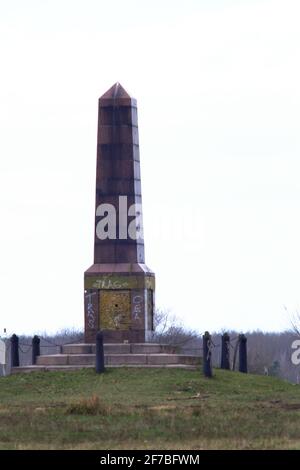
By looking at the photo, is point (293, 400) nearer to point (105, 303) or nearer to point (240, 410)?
point (240, 410)

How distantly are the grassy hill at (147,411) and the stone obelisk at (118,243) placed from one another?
3.39m

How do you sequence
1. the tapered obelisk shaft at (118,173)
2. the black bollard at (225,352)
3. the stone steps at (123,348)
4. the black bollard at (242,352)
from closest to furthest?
1. the stone steps at (123,348)
2. the black bollard at (242,352)
3. the black bollard at (225,352)
4. the tapered obelisk shaft at (118,173)

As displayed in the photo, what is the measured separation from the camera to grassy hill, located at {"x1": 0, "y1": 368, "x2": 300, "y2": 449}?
26.4 m

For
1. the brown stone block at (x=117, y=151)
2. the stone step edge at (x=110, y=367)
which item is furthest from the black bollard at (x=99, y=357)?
the brown stone block at (x=117, y=151)

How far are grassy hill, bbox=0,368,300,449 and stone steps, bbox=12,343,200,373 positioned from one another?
1.24 meters

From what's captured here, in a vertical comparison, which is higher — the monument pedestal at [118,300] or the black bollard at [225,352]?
the monument pedestal at [118,300]

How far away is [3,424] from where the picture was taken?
2922 cm

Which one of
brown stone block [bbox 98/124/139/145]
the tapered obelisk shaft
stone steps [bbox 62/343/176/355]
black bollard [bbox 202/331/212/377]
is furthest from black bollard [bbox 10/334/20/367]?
black bollard [bbox 202/331/212/377]

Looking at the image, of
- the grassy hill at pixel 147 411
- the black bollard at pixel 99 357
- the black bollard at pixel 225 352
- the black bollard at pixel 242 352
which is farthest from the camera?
the black bollard at pixel 225 352

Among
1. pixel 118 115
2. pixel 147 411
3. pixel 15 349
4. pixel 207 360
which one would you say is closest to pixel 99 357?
pixel 207 360

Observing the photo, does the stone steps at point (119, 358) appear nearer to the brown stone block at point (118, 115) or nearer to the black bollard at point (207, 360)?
the black bollard at point (207, 360)

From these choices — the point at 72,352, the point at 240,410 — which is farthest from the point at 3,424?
the point at 72,352

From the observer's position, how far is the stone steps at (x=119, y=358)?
42.6 m

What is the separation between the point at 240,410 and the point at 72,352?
41.5 ft
